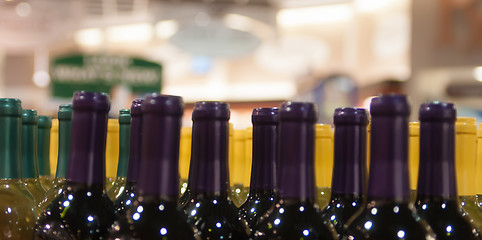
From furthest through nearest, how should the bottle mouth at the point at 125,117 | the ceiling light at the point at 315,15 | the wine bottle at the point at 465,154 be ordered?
the ceiling light at the point at 315,15, the bottle mouth at the point at 125,117, the wine bottle at the point at 465,154

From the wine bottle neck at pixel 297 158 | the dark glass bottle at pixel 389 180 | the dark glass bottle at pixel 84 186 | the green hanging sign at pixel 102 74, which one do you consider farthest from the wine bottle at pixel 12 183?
the green hanging sign at pixel 102 74

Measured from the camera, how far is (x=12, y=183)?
1.03 m

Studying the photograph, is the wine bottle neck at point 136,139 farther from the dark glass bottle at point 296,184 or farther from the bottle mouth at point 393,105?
the bottle mouth at point 393,105

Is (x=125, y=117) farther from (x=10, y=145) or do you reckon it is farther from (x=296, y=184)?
(x=296, y=184)

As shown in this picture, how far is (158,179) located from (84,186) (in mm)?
194

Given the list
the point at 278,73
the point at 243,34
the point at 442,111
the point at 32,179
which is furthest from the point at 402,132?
the point at 278,73

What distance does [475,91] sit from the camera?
4117mm

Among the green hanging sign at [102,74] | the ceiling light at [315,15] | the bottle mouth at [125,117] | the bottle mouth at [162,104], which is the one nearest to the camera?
the bottle mouth at [162,104]

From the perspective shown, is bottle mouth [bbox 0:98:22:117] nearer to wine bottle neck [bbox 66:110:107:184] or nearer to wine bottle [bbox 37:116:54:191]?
wine bottle neck [bbox 66:110:107:184]

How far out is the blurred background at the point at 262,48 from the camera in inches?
150

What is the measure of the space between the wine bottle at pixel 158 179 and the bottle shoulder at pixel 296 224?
0.38ft

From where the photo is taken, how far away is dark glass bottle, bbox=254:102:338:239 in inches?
30.5

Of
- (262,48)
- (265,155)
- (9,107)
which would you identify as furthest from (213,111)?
(262,48)

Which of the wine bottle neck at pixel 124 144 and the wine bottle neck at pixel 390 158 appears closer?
the wine bottle neck at pixel 390 158
